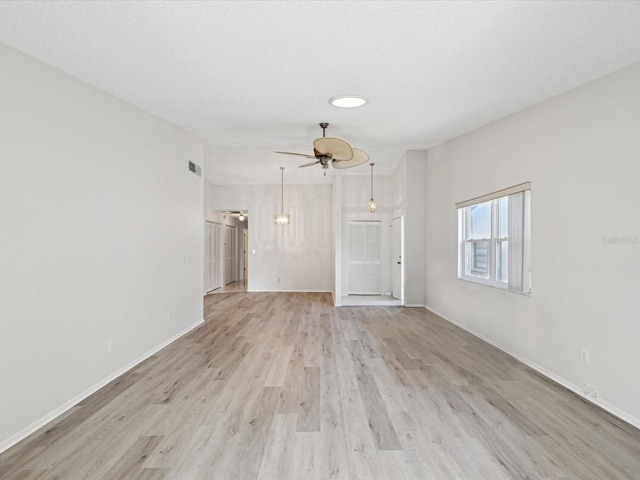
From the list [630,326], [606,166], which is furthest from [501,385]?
[606,166]

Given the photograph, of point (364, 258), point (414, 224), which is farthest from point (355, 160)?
point (364, 258)

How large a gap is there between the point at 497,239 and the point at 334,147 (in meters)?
2.44

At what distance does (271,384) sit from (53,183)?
245cm

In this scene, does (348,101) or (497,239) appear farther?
(497,239)

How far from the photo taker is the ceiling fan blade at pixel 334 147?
171 inches

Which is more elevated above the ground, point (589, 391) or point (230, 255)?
point (230, 255)

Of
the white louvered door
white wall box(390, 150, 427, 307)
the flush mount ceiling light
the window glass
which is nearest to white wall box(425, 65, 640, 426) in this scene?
the window glass

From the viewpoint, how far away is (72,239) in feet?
10.5

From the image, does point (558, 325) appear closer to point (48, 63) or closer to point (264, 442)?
point (264, 442)

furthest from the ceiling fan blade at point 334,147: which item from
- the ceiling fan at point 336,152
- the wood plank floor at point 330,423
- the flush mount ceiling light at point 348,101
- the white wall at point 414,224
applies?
the white wall at point 414,224

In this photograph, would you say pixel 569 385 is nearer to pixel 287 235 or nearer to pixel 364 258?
pixel 364 258

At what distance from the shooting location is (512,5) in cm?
233

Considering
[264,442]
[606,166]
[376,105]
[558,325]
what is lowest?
[264,442]

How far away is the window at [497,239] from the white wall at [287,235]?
187 inches
